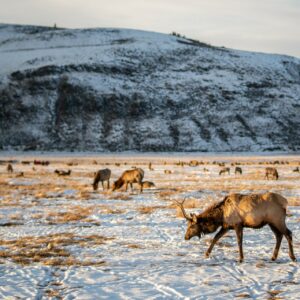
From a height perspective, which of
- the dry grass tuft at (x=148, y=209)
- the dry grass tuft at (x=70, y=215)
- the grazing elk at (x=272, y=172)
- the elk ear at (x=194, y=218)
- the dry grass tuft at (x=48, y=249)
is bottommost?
the dry grass tuft at (x=70, y=215)

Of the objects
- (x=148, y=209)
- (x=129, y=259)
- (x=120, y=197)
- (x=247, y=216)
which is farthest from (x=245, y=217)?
(x=120, y=197)

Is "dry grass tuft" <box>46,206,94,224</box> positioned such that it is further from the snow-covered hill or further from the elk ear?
the snow-covered hill

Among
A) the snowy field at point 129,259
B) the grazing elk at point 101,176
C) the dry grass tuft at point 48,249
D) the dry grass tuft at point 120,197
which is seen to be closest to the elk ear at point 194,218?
the snowy field at point 129,259

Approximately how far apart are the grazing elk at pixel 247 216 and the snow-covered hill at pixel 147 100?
349 ft

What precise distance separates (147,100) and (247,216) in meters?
128

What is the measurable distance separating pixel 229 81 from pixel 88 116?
141 ft

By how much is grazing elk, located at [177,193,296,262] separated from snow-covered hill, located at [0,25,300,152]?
349 ft

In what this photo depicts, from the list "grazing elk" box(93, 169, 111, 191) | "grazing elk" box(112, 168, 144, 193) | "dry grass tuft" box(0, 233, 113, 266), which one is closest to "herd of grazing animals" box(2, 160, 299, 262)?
"dry grass tuft" box(0, 233, 113, 266)

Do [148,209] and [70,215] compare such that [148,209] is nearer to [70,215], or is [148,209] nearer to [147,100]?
[70,215]

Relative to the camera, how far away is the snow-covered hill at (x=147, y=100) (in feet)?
407

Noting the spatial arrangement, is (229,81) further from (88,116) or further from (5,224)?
(5,224)

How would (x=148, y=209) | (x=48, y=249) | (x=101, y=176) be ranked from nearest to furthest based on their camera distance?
(x=48, y=249)
(x=148, y=209)
(x=101, y=176)

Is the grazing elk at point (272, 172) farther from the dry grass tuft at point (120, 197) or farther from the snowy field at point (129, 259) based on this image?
the snowy field at point (129, 259)

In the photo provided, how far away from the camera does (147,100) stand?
139000 millimetres
